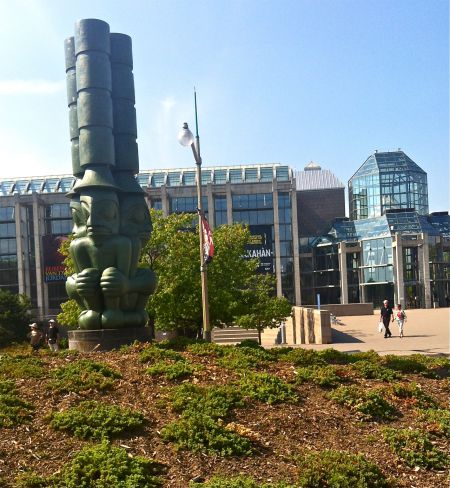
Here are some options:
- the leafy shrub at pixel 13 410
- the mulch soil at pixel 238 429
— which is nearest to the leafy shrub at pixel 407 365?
the mulch soil at pixel 238 429

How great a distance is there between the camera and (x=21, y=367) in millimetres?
10508

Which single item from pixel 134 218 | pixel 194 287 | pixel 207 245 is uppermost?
pixel 134 218

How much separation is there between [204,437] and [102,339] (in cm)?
710

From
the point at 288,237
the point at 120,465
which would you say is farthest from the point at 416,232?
the point at 120,465

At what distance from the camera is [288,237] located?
69.4 metres

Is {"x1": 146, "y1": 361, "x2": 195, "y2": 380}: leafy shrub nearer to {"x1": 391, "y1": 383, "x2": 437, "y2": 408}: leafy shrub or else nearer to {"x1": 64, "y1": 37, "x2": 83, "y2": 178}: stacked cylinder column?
{"x1": 391, "y1": 383, "x2": 437, "y2": 408}: leafy shrub

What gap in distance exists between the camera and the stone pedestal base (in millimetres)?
14000

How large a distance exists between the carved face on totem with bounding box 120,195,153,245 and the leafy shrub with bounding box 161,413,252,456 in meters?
7.97

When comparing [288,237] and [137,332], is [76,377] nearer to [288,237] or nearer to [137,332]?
[137,332]

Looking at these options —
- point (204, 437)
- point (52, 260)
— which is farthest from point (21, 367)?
point (52, 260)

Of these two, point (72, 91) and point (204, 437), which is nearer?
point (204, 437)

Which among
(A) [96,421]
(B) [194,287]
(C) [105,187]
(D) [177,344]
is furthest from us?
(B) [194,287]

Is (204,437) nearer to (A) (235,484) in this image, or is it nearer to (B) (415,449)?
(A) (235,484)

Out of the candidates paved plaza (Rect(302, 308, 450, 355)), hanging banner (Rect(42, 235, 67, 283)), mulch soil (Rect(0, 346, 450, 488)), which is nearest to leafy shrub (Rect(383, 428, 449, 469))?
mulch soil (Rect(0, 346, 450, 488))
